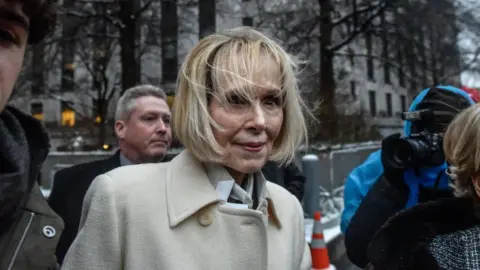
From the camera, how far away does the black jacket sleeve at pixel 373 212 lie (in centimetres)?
214

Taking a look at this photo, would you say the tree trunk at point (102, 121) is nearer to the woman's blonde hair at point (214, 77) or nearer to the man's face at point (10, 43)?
the woman's blonde hair at point (214, 77)

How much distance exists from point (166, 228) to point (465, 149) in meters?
1.12

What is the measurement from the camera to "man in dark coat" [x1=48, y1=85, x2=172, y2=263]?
2.83 m

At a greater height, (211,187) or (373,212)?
(211,187)

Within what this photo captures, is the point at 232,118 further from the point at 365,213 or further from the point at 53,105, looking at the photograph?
the point at 53,105

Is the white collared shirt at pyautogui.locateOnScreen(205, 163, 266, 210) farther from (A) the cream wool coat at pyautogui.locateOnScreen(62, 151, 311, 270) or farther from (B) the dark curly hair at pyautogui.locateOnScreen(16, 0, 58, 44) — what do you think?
(B) the dark curly hair at pyautogui.locateOnScreen(16, 0, 58, 44)

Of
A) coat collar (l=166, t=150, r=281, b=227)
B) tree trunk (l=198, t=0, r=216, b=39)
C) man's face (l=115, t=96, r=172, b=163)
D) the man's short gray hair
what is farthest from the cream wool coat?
tree trunk (l=198, t=0, r=216, b=39)

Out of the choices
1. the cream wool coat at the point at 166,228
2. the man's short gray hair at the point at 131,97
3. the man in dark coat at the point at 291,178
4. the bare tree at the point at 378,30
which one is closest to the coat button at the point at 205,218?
the cream wool coat at the point at 166,228

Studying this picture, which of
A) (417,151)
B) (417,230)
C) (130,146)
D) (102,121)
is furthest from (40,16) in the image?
(102,121)

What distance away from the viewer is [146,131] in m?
2.95

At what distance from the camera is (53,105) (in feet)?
101

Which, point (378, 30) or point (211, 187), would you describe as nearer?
point (211, 187)

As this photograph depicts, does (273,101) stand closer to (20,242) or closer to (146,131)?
(20,242)

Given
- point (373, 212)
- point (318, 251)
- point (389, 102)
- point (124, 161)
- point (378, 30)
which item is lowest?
point (318, 251)
